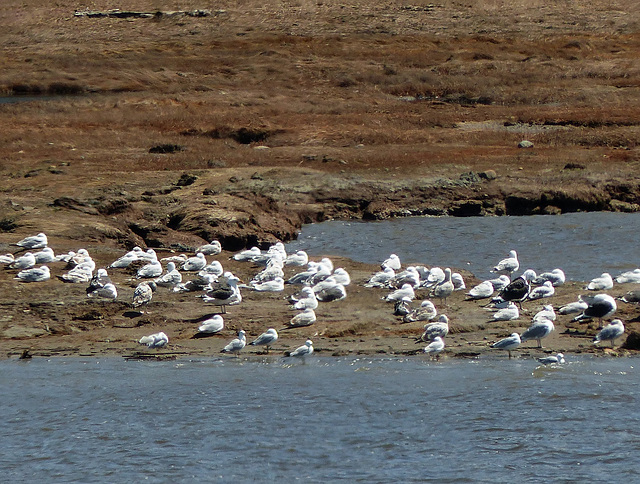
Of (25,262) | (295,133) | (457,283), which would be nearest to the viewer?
(457,283)

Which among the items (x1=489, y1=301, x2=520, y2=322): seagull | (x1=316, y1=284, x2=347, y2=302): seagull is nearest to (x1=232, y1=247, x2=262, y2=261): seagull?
(x1=316, y1=284, x2=347, y2=302): seagull

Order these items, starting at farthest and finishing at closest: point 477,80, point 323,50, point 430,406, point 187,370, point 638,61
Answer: point 323,50 < point 638,61 < point 477,80 < point 187,370 < point 430,406

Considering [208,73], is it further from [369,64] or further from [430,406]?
[430,406]

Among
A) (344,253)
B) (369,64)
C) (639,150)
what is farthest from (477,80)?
(344,253)

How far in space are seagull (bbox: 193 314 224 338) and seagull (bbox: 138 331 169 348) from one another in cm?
61

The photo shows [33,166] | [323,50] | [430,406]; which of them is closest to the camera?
[430,406]

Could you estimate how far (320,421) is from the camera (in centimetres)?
1095

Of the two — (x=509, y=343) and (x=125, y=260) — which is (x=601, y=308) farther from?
(x=125, y=260)

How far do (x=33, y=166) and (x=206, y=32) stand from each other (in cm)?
3450

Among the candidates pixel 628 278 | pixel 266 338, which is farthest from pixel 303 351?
pixel 628 278

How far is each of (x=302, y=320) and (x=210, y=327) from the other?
3.82 feet

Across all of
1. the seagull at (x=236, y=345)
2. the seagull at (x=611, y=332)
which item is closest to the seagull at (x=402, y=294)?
the seagull at (x=236, y=345)

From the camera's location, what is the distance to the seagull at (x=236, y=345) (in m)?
12.6

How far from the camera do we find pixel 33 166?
25.7m
